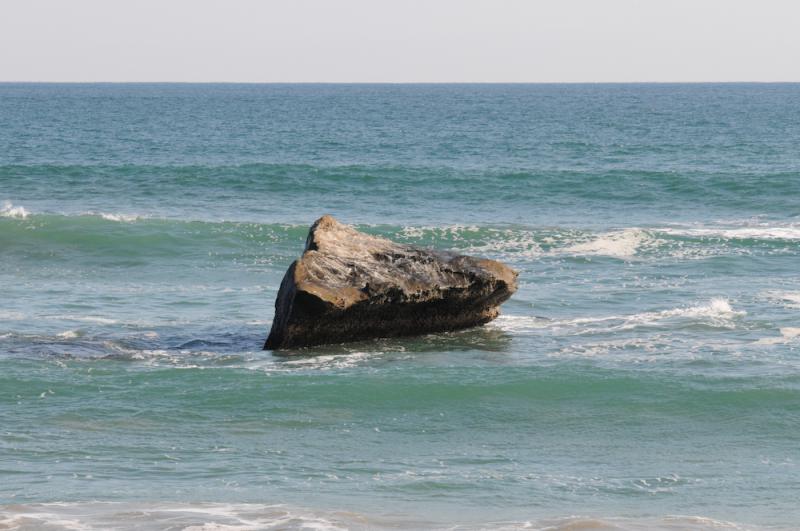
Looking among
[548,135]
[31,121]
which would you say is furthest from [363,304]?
[31,121]

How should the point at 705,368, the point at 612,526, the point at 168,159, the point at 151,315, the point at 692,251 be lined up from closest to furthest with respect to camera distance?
1. the point at 612,526
2. the point at 705,368
3. the point at 151,315
4. the point at 692,251
5. the point at 168,159

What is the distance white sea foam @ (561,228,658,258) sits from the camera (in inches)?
1014

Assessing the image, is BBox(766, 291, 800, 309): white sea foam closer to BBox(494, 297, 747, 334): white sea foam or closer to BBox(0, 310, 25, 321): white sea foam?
BBox(494, 297, 747, 334): white sea foam

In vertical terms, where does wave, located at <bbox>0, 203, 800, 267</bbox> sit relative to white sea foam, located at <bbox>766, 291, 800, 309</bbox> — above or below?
below

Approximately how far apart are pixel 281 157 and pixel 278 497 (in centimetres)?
4127

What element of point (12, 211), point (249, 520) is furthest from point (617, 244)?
point (249, 520)

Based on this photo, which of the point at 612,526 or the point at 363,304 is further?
the point at 363,304

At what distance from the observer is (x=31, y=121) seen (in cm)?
8206

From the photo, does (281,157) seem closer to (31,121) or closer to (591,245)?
(591,245)

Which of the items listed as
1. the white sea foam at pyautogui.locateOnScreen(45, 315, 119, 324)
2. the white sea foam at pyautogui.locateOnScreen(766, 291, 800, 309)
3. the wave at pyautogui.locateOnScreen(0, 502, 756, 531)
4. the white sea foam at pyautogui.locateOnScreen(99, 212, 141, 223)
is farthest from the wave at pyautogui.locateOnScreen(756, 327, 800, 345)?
the white sea foam at pyautogui.locateOnScreen(99, 212, 141, 223)

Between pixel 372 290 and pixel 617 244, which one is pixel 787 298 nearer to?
pixel 617 244

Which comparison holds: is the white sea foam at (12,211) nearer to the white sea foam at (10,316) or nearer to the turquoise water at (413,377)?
the turquoise water at (413,377)

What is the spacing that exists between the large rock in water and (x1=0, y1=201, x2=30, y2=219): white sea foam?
16.1 m

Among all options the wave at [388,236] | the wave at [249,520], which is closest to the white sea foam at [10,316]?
the wave at [388,236]
